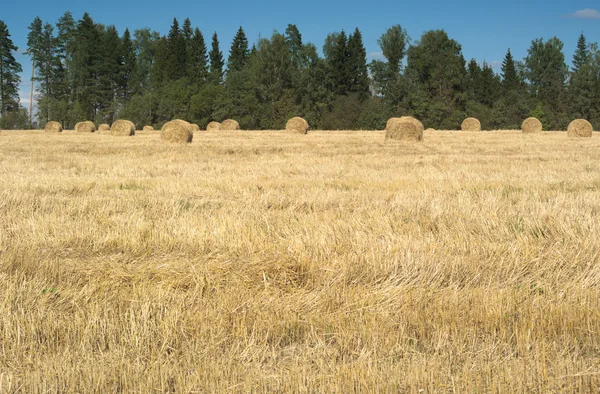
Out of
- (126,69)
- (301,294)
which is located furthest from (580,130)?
(126,69)

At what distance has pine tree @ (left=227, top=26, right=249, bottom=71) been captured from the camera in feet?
275

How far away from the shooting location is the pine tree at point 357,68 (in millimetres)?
69688

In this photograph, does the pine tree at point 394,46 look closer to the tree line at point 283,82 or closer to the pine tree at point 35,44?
the tree line at point 283,82

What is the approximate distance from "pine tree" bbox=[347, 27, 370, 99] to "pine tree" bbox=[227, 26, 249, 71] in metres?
18.7

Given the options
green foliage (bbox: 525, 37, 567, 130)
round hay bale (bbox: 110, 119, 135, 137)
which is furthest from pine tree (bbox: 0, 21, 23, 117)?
green foliage (bbox: 525, 37, 567, 130)

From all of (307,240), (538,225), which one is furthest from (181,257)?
(538,225)

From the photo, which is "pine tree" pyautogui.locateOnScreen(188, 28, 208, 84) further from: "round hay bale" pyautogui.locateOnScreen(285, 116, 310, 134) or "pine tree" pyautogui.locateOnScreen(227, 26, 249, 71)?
"round hay bale" pyautogui.locateOnScreen(285, 116, 310, 134)

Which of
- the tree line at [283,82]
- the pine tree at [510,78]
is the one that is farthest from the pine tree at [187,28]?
the pine tree at [510,78]

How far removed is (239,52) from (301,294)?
85916 mm

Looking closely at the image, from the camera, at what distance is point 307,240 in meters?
5.34

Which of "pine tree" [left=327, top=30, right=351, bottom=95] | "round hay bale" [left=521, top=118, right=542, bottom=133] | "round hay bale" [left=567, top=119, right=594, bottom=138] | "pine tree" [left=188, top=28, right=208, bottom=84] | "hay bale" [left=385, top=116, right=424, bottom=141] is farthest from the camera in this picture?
"pine tree" [left=188, top=28, right=208, bottom=84]

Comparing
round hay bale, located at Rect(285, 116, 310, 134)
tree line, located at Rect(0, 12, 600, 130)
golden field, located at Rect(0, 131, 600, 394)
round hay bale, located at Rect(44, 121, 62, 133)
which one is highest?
tree line, located at Rect(0, 12, 600, 130)

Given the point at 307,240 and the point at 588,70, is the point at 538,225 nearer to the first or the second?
the point at 307,240

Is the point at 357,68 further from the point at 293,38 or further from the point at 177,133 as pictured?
the point at 177,133
